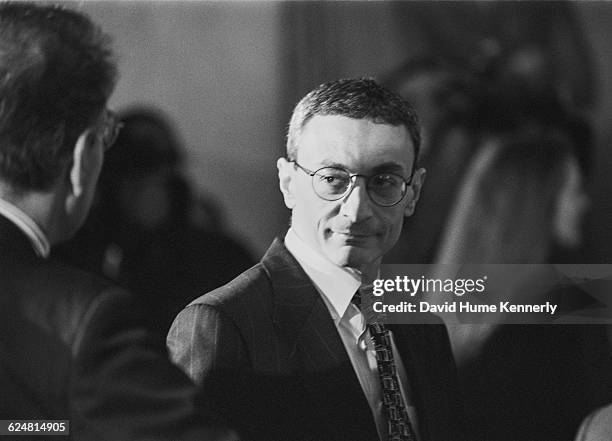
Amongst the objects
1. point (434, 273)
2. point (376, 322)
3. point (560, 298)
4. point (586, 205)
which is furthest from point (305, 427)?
point (586, 205)

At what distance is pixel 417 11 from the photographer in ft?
8.91

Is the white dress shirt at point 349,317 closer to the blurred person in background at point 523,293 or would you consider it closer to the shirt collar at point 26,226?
the blurred person in background at point 523,293

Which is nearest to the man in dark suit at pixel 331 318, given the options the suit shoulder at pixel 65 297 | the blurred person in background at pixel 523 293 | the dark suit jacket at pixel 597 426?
the blurred person in background at pixel 523 293

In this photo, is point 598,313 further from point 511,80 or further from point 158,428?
point 158,428

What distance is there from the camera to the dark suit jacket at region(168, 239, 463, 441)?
248 centimetres

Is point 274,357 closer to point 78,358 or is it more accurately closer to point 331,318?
point 331,318

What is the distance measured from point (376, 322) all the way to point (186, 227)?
65 centimetres

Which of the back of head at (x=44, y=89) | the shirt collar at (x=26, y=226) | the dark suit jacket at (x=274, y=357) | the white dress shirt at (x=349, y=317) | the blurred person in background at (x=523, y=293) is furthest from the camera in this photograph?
the blurred person in background at (x=523, y=293)

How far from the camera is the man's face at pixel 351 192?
2.58m

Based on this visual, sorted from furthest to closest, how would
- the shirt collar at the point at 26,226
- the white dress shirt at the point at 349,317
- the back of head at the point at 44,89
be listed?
the white dress shirt at the point at 349,317
the back of head at the point at 44,89
the shirt collar at the point at 26,226

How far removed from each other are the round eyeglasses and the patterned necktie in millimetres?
301

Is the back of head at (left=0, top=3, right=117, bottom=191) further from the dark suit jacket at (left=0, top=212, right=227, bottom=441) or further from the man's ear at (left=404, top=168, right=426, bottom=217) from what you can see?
the man's ear at (left=404, top=168, right=426, bottom=217)

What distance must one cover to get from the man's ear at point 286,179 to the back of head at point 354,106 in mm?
29

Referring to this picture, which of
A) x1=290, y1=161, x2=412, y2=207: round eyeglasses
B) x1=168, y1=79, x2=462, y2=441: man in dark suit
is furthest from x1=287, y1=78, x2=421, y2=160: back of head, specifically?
x1=290, y1=161, x2=412, y2=207: round eyeglasses
